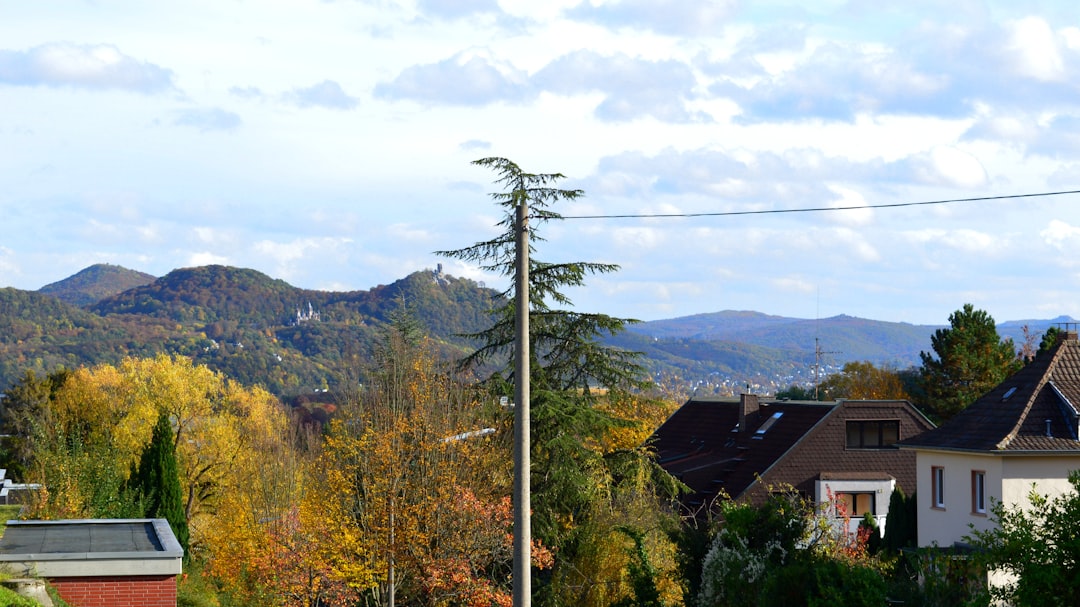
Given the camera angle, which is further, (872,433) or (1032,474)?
Answer: (872,433)

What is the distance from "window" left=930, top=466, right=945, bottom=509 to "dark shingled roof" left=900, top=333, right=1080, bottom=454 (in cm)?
89

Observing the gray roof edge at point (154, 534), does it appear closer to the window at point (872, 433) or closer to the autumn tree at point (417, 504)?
the autumn tree at point (417, 504)

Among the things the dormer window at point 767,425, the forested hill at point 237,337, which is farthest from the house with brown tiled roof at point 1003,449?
the forested hill at point 237,337

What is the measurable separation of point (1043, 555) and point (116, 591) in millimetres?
14960

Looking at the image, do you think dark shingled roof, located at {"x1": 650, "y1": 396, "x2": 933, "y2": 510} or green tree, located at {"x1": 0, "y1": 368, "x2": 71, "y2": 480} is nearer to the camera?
dark shingled roof, located at {"x1": 650, "y1": 396, "x2": 933, "y2": 510}

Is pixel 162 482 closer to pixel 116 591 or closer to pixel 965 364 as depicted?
pixel 116 591

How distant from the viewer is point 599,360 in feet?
109

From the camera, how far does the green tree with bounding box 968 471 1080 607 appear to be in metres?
12.2

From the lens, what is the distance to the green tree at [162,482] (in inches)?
1523

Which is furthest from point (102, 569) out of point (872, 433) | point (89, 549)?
point (872, 433)

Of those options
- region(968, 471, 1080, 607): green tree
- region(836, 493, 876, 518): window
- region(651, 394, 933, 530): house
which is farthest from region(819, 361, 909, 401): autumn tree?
region(968, 471, 1080, 607): green tree

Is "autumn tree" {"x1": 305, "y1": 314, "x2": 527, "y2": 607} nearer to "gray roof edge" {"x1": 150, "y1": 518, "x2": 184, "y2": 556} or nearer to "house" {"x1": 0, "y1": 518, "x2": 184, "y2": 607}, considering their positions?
"gray roof edge" {"x1": 150, "y1": 518, "x2": 184, "y2": 556}

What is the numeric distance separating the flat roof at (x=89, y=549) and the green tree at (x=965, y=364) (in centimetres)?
5114

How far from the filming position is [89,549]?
21.0 metres
